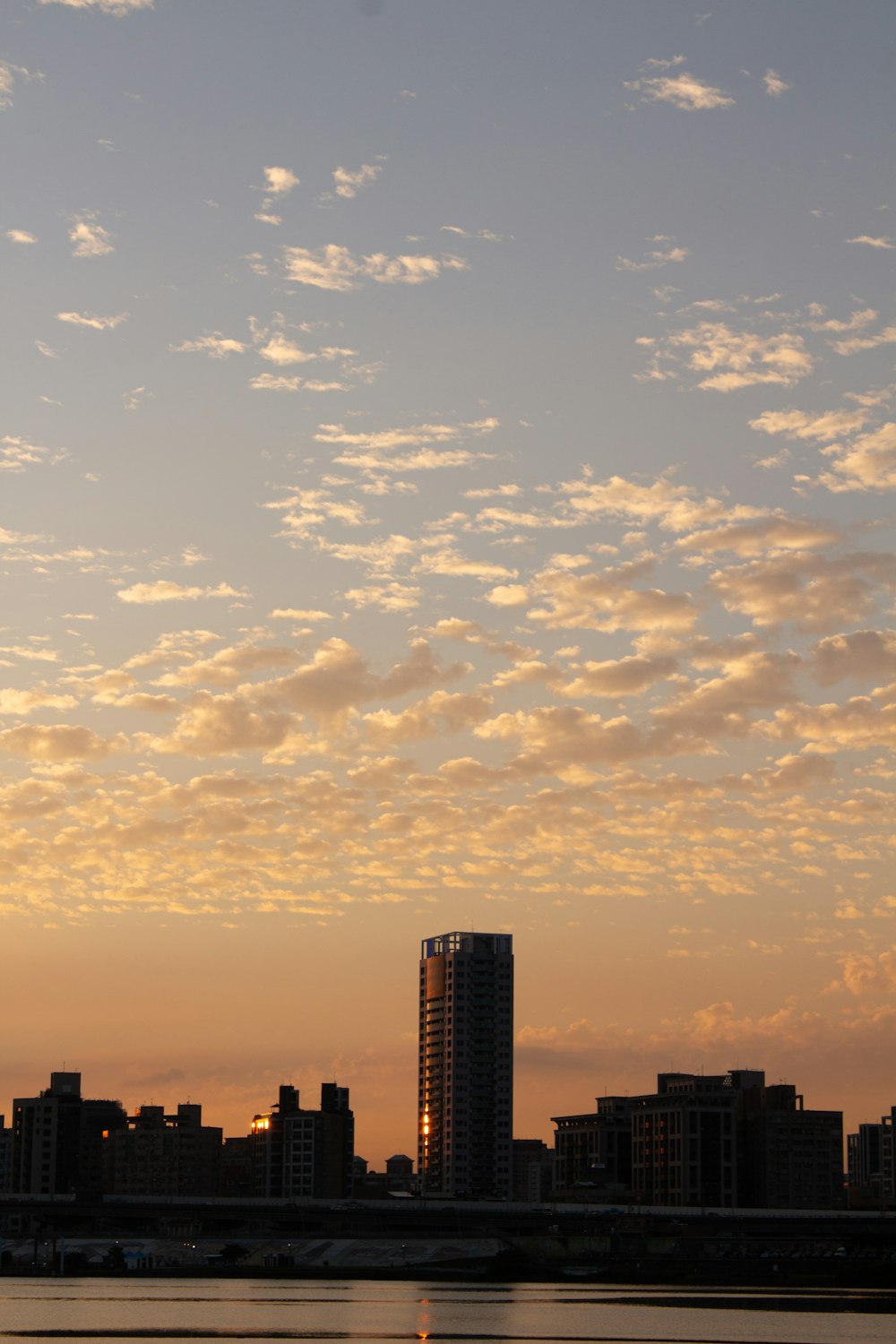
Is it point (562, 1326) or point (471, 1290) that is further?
point (471, 1290)

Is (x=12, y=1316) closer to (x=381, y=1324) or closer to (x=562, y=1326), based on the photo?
(x=381, y=1324)

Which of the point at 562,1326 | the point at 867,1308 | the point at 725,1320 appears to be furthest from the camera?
the point at 867,1308

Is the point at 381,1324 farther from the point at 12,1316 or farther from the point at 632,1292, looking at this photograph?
the point at 632,1292

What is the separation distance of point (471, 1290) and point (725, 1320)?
53355 mm

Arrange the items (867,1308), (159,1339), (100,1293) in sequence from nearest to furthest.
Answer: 1. (159,1339)
2. (867,1308)
3. (100,1293)

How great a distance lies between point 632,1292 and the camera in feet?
622

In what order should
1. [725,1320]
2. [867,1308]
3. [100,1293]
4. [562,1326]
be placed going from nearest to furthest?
1. [562,1326]
2. [725,1320]
3. [867,1308]
4. [100,1293]

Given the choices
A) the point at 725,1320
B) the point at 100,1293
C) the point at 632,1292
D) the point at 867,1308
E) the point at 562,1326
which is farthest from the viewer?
the point at 632,1292

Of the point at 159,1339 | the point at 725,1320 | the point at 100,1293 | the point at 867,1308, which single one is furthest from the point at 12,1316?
the point at 867,1308

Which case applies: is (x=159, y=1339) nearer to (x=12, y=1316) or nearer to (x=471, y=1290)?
(x=12, y=1316)

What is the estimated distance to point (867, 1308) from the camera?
162 m

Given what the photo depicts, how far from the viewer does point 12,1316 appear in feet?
454

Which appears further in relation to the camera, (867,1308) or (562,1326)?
(867,1308)

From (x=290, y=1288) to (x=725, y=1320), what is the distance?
67.3m
